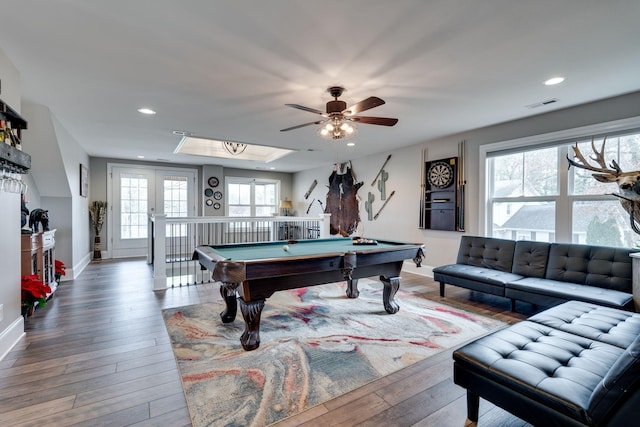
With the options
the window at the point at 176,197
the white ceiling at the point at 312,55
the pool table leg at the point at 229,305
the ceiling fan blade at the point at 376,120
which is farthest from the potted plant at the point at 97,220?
the ceiling fan blade at the point at 376,120

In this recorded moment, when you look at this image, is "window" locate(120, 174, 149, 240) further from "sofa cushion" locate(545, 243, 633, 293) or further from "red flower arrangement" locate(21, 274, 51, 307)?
"sofa cushion" locate(545, 243, 633, 293)

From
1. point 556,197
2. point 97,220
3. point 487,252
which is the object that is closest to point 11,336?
point 97,220

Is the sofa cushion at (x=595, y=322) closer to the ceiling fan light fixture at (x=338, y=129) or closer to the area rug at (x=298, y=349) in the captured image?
the area rug at (x=298, y=349)

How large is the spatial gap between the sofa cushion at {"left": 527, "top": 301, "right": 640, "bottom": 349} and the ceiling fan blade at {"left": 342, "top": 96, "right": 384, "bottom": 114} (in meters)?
2.02

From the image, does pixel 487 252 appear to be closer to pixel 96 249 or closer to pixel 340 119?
pixel 340 119

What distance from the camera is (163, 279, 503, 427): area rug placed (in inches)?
74.2

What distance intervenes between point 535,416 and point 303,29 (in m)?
2.52

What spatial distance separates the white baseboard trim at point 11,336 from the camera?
2.37m

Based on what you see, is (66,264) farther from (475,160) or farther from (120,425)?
(475,160)

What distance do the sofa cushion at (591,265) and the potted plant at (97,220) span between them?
8408mm

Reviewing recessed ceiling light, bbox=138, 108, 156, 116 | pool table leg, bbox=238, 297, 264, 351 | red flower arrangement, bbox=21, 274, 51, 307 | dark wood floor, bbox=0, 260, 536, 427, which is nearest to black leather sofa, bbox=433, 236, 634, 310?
dark wood floor, bbox=0, 260, 536, 427

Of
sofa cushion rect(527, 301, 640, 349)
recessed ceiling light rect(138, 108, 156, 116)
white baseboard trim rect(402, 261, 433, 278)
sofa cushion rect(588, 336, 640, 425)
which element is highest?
recessed ceiling light rect(138, 108, 156, 116)

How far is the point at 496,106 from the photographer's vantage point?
3523 mm

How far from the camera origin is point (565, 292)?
115 inches
